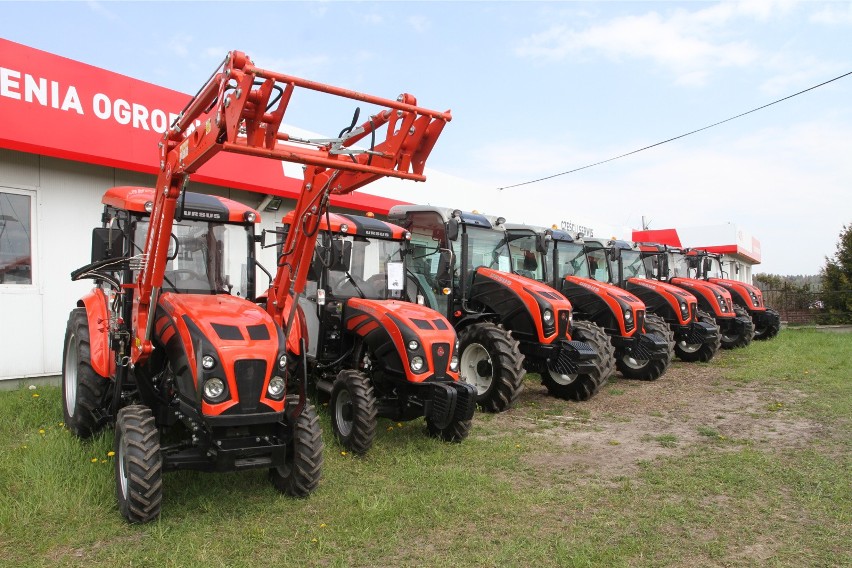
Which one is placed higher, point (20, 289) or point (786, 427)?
point (20, 289)

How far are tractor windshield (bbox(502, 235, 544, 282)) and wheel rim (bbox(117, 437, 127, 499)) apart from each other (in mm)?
5903

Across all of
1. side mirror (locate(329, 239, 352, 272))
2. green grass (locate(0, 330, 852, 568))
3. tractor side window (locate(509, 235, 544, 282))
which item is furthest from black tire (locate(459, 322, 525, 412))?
side mirror (locate(329, 239, 352, 272))

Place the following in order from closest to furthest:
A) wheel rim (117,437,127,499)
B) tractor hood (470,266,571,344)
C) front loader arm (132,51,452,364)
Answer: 1. front loader arm (132,51,452,364)
2. wheel rim (117,437,127,499)
3. tractor hood (470,266,571,344)

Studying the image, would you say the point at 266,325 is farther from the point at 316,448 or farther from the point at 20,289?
the point at 20,289

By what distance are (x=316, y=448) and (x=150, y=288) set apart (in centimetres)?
167

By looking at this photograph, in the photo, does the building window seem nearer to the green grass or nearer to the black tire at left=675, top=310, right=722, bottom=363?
the green grass

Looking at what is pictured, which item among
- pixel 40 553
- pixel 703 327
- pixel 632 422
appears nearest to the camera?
pixel 40 553

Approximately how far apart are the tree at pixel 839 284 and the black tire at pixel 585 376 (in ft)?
63.0

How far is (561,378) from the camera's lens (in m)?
8.68

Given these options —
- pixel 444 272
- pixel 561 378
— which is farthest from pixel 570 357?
pixel 444 272

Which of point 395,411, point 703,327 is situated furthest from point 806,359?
point 395,411

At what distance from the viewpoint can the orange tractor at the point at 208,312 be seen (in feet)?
12.4

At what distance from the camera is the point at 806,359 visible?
1268 cm

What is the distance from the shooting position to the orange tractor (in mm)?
3775
